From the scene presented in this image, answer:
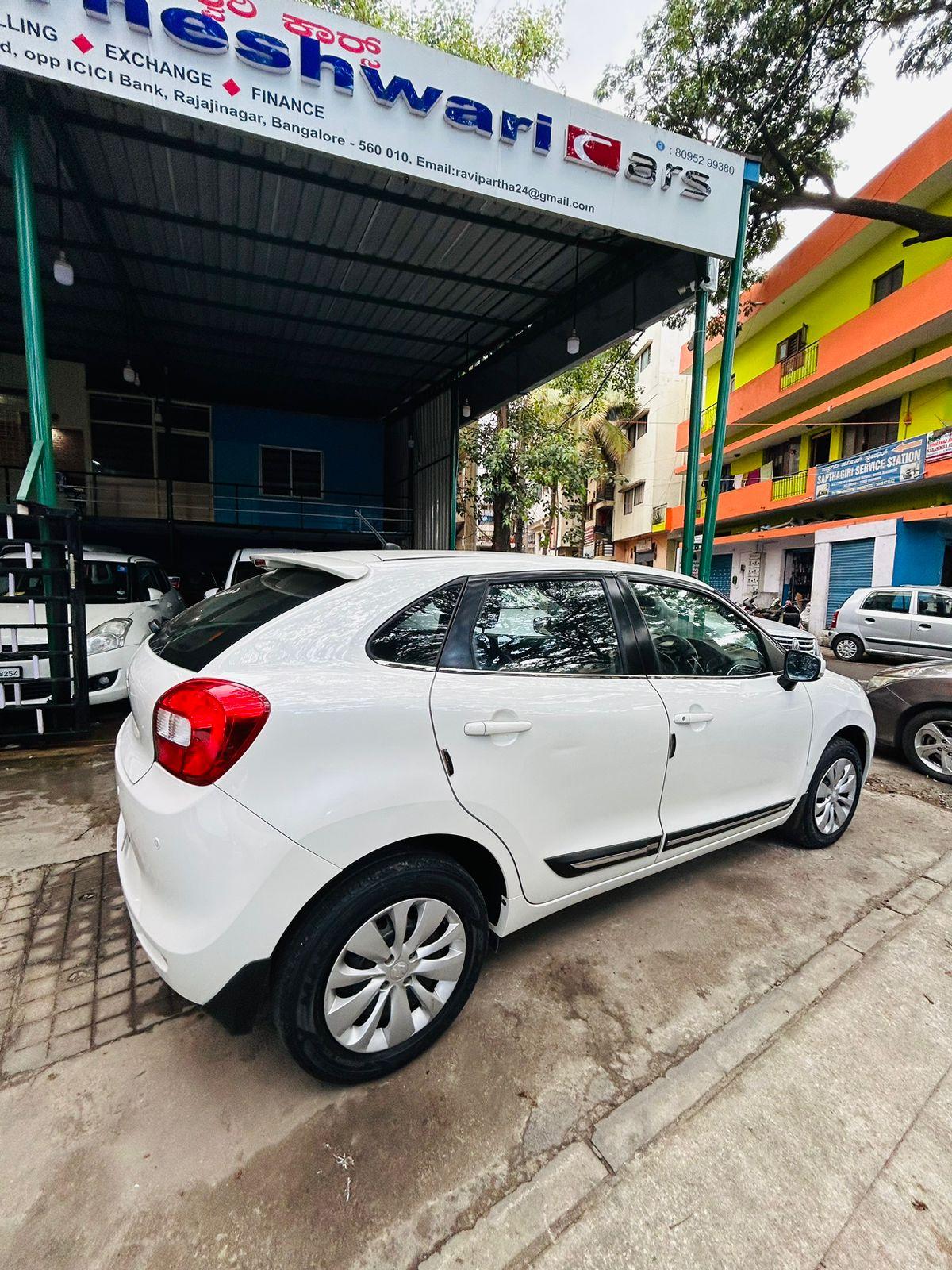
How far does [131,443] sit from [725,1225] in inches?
563

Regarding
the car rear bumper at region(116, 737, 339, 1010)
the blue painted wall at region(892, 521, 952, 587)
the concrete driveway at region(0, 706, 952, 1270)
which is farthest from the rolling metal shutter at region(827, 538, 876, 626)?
the car rear bumper at region(116, 737, 339, 1010)

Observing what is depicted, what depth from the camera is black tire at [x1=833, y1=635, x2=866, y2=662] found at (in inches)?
464

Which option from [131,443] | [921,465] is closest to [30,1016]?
[131,443]

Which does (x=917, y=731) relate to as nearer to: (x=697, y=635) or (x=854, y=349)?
(x=697, y=635)

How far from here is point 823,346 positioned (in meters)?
17.9

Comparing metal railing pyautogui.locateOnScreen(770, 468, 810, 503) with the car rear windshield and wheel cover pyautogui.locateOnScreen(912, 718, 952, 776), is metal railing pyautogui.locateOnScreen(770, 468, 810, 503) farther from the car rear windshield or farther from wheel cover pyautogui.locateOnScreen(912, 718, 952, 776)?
the car rear windshield

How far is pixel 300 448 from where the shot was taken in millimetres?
13305

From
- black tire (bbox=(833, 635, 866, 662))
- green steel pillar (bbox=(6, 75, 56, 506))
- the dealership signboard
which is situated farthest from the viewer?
black tire (bbox=(833, 635, 866, 662))

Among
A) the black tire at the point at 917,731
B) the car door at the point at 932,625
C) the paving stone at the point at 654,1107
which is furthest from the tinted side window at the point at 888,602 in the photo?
the paving stone at the point at 654,1107

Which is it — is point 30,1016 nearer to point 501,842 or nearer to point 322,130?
point 501,842

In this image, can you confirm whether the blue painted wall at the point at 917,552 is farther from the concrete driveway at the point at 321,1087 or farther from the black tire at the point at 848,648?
the concrete driveway at the point at 321,1087

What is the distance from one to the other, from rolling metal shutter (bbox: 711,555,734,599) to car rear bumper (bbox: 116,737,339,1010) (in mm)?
24275

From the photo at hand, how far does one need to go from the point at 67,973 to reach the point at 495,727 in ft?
6.30

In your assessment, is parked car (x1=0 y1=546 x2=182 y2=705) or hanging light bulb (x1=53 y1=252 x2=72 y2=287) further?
hanging light bulb (x1=53 y1=252 x2=72 y2=287)
